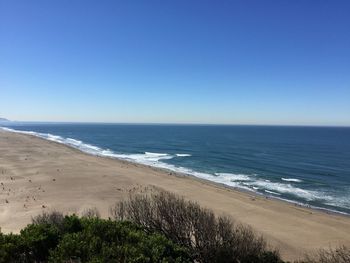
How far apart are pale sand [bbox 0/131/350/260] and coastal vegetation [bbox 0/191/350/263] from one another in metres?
9.45

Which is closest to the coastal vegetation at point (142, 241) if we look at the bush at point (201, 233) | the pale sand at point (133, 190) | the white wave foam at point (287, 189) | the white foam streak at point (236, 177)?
the bush at point (201, 233)

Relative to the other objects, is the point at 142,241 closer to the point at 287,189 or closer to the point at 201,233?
the point at 201,233

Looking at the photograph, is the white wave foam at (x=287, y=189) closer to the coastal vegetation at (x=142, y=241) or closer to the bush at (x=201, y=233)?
the bush at (x=201, y=233)

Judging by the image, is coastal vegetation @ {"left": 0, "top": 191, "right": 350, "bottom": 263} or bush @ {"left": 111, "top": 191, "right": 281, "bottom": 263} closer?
coastal vegetation @ {"left": 0, "top": 191, "right": 350, "bottom": 263}

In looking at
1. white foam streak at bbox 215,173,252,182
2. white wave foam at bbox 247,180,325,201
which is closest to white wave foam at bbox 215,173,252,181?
white foam streak at bbox 215,173,252,182

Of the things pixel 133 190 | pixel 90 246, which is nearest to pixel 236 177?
Answer: pixel 133 190

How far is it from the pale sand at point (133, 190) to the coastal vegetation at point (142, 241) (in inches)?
372

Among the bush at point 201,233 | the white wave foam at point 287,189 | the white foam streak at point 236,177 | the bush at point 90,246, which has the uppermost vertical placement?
the bush at point 90,246

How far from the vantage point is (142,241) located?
36.2 ft

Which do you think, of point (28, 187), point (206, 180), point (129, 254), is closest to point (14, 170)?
point (28, 187)

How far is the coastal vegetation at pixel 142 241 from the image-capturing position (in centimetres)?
991

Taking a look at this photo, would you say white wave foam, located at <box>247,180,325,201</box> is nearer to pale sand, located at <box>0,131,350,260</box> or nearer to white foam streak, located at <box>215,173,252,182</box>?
white foam streak, located at <box>215,173,252,182</box>

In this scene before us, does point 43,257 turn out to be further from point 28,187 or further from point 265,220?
point 28,187

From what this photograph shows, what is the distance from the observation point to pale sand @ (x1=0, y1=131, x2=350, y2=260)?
2636 cm
